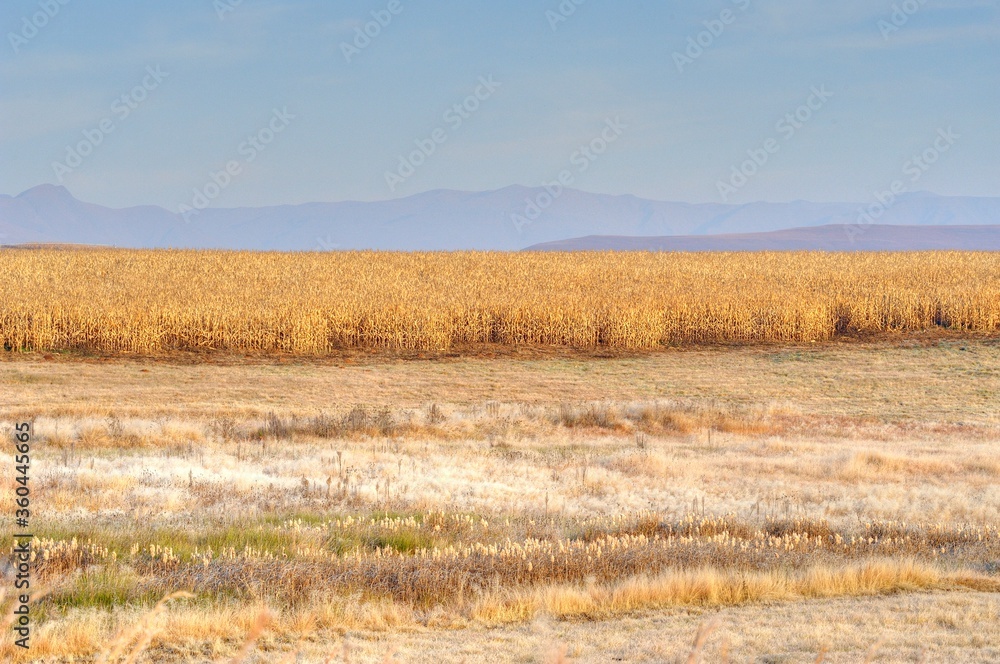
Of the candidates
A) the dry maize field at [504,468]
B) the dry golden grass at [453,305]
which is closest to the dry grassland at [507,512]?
the dry maize field at [504,468]

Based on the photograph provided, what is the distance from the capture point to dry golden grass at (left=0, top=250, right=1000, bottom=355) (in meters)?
30.7

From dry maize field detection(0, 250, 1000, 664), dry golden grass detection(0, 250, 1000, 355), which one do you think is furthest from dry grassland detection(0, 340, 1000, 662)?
dry golden grass detection(0, 250, 1000, 355)

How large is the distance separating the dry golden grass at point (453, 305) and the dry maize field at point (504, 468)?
0.14 metres

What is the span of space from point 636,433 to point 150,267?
105ft

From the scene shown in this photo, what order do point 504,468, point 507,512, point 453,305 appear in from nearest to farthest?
point 507,512 → point 504,468 → point 453,305

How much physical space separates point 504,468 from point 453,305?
668 inches

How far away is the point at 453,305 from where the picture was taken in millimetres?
33469

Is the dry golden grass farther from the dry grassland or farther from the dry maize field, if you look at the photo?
the dry grassland

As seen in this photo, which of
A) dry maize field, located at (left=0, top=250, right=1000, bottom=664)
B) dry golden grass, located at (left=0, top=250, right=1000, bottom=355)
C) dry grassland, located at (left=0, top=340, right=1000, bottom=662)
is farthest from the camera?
dry golden grass, located at (left=0, top=250, right=1000, bottom=355)

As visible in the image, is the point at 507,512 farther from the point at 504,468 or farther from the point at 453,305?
the point at 453,305

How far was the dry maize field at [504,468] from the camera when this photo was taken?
317 inches

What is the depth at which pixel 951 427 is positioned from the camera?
22422 millimetres

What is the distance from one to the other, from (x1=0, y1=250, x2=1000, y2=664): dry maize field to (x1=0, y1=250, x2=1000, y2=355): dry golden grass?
145 mm

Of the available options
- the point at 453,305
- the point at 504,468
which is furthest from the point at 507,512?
the point at 453,305
